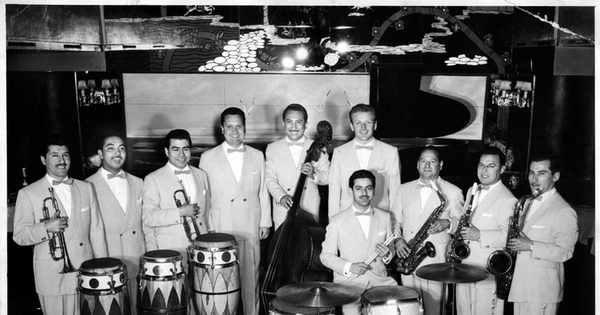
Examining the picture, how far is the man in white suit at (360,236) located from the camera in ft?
19.3

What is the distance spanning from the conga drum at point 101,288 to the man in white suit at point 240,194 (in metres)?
1.19

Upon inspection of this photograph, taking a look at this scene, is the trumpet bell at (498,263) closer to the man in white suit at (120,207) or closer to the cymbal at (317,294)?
the cymbal at (317,294)

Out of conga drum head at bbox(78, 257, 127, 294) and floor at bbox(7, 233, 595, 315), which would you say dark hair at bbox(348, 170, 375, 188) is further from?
conga drum head at bbox(78, 257, 127, 294)

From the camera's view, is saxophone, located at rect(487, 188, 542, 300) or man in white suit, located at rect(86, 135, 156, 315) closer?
saxophone, located at rect(487, 188, 542, 300)

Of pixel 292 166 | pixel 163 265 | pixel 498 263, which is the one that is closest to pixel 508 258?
pixel 498 263

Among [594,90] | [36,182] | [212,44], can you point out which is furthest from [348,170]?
[36,182]

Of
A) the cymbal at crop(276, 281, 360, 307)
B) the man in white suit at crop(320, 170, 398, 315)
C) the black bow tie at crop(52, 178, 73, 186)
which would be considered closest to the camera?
the cymbal at crop(276, 281, 360, 307)

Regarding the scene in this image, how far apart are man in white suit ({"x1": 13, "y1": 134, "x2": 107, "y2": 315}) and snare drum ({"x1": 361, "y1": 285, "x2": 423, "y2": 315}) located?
8.28ft

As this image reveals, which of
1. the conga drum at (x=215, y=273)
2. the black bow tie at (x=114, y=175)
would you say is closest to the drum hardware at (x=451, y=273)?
the conga drum at (x=215, y=273)

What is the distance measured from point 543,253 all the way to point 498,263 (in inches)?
15.4

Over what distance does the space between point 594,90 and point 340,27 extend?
2.30 m

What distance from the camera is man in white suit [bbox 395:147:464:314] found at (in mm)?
6164

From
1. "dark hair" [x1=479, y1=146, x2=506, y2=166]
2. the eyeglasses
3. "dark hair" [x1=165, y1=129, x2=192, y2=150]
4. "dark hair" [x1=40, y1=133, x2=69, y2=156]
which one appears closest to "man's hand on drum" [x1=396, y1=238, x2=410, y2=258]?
the eyeglasses

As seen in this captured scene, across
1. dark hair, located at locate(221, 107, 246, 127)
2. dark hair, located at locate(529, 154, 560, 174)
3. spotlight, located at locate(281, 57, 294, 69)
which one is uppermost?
spotlight, located at locate(281, 57, 294, 69)
